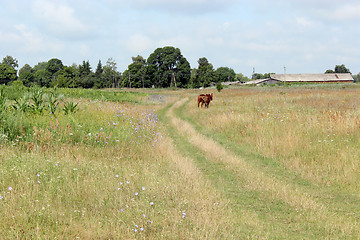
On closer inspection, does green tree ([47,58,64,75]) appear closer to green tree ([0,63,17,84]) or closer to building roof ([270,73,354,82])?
green tree ([0,63,17,84])

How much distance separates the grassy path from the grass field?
→ 0.07 ft

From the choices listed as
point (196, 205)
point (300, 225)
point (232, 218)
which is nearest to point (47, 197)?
point (196, 205)

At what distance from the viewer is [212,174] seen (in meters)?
7.50

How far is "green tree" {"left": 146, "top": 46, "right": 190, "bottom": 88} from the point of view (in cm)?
10100

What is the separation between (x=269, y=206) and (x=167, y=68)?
328ft

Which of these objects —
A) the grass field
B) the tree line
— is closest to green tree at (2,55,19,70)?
the tree line

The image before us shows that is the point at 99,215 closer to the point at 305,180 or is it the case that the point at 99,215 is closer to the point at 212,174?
the point at 212,174

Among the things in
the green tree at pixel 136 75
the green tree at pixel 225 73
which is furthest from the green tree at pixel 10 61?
the green tree at pixel 225 73

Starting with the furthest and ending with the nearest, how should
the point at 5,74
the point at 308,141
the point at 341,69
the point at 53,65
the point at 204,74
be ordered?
1. the point at 341,69
2. the point at 53,65
3. the point at 204,74
4. the point at 5,74
5. the point at 308,141

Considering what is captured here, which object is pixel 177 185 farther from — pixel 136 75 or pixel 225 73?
pixel 225 73

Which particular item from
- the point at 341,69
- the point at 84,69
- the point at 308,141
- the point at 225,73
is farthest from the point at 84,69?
the point at 341,69

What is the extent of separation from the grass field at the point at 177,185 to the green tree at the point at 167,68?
300 ft

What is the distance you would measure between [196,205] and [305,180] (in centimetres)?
402

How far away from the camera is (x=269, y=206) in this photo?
535cm
